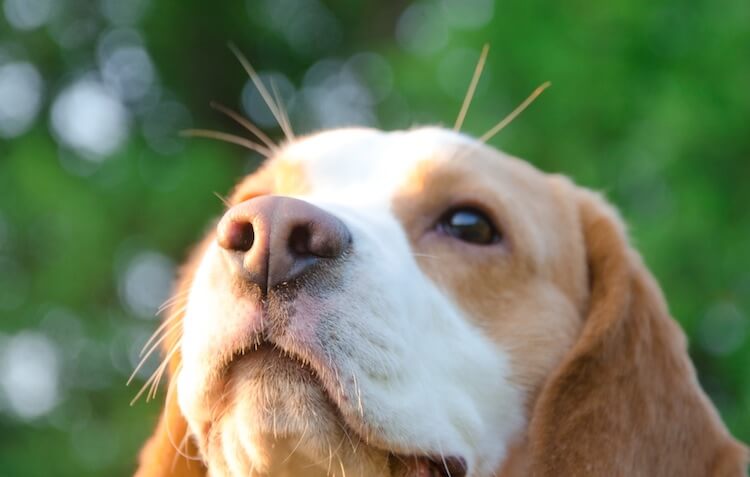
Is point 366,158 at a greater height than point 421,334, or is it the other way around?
point 366,158

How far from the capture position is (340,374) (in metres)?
2.46

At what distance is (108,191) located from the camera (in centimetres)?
1009

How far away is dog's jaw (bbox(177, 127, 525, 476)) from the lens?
246cm

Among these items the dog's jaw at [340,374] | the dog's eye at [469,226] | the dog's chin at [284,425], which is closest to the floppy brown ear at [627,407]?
the dog's jaw at [340,374]

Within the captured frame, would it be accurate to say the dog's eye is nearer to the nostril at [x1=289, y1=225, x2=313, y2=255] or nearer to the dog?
the dog

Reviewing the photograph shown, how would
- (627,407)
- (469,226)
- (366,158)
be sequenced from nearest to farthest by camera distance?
(627,407) → (469,226) → (366,158)

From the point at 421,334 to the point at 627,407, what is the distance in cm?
89

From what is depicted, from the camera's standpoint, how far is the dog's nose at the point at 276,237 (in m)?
2.37

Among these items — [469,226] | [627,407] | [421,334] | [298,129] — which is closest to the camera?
[421,334]

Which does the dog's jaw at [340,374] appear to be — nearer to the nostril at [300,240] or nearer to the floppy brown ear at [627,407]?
the nostril at [300,240]

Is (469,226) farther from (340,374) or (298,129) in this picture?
(298,129)

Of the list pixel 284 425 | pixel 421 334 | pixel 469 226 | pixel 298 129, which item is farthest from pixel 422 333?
pixel 298 129

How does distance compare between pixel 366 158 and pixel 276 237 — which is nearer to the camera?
pixel 276 237

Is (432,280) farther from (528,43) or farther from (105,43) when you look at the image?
(105,43)
